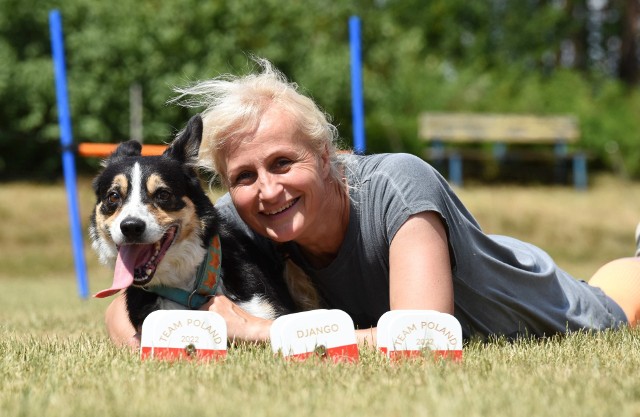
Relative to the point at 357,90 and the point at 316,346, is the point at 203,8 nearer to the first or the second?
the point at 357,90

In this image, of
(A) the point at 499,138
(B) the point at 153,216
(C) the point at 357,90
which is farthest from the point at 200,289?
(A) the point at 499,138

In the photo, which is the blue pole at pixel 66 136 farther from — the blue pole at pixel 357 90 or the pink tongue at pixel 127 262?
the pink tongue at pixel 127 262

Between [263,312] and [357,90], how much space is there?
431cm

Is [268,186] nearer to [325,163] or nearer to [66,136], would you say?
[325,163]

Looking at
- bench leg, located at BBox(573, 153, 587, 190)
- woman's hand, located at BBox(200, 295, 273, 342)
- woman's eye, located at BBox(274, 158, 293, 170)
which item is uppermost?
woman's eye, located at BBox(274, 158, 293, 170)

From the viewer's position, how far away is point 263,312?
140 inches

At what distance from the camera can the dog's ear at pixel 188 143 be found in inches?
143

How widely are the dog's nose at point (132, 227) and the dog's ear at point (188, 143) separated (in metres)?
0.47

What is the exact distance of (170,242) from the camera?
3533 mm

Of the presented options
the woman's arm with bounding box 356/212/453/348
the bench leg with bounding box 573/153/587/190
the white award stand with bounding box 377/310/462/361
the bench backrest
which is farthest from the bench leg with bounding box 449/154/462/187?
the white award stand with bounding box 377/310/462/361

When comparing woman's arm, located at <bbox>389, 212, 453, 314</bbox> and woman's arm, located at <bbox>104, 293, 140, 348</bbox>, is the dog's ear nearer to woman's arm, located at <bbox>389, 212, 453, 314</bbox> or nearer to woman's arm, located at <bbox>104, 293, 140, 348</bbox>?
woman's arm, located at <bbox>104, 293, 140, 348</bbox>

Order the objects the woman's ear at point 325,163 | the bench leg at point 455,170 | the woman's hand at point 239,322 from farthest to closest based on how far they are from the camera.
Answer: the bench leg at point 455,170, the woman's ear at point 325,163, the woman's hand at point 239,322

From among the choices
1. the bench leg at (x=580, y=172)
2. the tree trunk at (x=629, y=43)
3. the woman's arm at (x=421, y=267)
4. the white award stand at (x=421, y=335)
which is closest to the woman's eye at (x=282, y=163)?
the woman's arm at (x=421, y=267)

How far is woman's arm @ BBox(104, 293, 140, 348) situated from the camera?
11.5 ft
